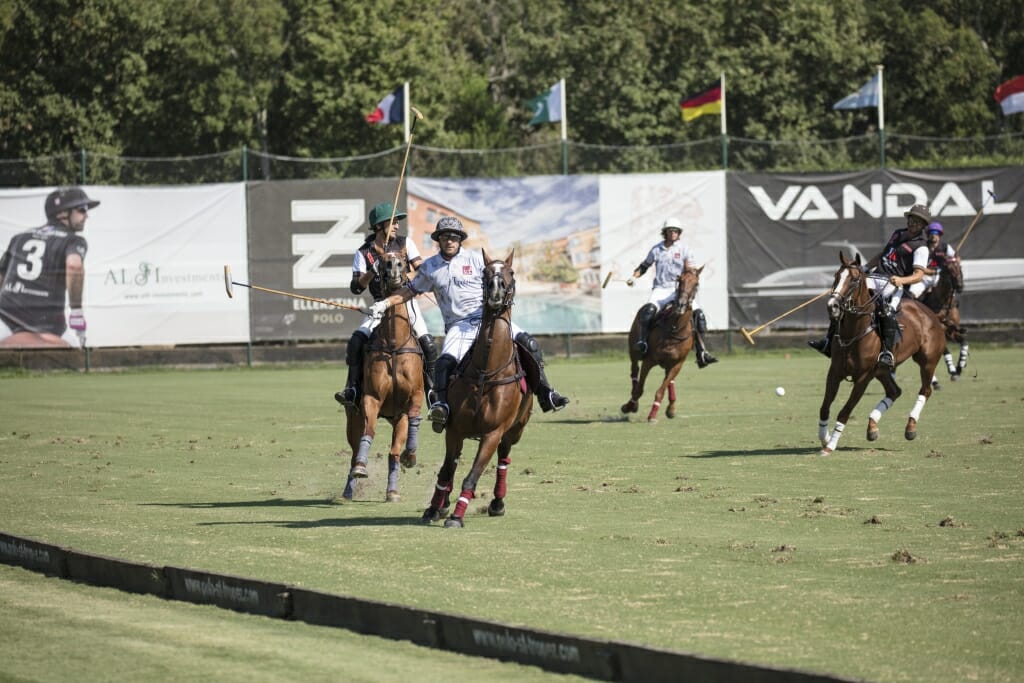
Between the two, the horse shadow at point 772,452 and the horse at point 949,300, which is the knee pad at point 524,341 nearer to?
the horse shadow at point 772,452

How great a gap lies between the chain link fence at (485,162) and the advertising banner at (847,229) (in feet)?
2.56

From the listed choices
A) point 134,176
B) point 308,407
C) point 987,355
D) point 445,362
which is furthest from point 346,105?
point 445,362

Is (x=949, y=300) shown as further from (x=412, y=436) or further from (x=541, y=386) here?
(x=541, y=386)

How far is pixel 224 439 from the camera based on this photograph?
2048cm

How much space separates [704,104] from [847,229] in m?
5.80

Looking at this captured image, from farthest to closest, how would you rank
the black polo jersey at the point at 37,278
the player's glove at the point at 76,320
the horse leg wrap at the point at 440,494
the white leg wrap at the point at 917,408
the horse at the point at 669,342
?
1. the player's glove at the point at 76,320
2. the black polo jersey at the point at 37,278
3. the horse at the point at 669,342
4. the white leg wrap at the point at 917,408
5. the horse leg wrap at the point at 440,494

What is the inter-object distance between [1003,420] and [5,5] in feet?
140

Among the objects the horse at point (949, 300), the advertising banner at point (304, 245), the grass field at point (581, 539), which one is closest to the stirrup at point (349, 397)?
the grass field at point (581, 539)

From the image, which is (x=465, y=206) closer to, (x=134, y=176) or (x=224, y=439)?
(x=134, y=176)

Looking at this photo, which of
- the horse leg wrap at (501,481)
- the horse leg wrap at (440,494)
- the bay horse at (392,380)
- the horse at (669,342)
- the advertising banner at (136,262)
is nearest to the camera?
the horse leg wrap at (440,494)

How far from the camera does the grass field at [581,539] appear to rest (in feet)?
27.6

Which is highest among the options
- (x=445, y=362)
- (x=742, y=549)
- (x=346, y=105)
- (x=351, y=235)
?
(x=346, y=105)

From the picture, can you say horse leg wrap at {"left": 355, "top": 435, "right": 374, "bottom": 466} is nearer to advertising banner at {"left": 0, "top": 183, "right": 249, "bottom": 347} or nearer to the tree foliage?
advertising banner at {"left": 0, "top": 183, "right": 249, "bottom": 347}

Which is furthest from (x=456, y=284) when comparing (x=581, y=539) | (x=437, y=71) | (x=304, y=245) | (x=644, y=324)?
(x=437, y=71)
